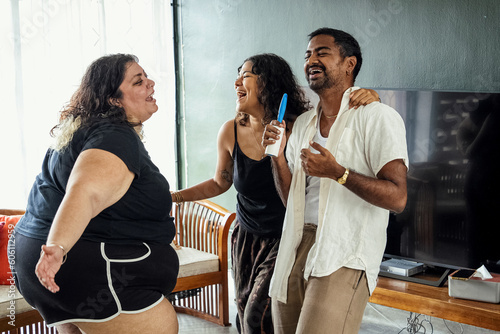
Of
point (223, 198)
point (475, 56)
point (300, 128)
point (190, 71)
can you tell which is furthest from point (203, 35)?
point (300, 128)

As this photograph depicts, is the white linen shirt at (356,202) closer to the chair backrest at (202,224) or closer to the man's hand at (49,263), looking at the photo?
the man's hand at (49,263)

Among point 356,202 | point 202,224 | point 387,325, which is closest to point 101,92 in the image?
point 356,202

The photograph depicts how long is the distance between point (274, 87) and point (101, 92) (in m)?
0.75

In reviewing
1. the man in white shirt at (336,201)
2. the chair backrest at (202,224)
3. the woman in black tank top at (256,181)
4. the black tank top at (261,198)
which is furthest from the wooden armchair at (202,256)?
the man in white shirt at (336,201)

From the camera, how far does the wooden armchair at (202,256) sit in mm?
3156

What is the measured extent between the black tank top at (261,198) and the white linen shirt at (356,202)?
43 centimetres

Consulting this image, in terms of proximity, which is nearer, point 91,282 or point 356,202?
point 91,282

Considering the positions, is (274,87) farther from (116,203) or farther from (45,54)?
(45,54)

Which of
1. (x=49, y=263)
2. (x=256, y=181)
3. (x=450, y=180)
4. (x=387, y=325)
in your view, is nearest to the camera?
(x=49, y=263)

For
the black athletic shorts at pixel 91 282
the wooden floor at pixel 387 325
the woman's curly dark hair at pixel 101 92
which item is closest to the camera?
the black athletic shorts at pixel 91 282

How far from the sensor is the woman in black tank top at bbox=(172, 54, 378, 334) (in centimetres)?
204

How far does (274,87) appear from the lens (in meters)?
2.18

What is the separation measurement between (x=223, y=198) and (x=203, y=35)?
4.13 ft

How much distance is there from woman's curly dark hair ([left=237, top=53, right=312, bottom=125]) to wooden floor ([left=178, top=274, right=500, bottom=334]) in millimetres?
1275
